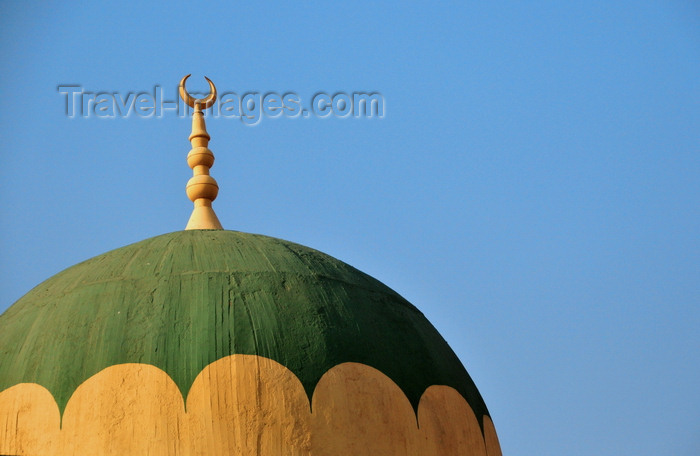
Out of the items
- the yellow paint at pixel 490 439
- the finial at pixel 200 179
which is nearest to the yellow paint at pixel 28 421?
the finial at pixel 200 179

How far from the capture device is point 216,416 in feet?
23.0

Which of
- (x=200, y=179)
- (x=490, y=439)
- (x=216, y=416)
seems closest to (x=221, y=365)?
(x=216, y=416)

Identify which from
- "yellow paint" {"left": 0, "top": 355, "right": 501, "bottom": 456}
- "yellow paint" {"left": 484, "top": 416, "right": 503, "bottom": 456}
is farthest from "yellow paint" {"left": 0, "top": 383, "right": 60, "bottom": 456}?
"yellow paint" {"left": 484, "top": 416, "right": 503, "bottom": 456}

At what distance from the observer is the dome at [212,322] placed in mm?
7266

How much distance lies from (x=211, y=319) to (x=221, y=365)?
1.40 feet

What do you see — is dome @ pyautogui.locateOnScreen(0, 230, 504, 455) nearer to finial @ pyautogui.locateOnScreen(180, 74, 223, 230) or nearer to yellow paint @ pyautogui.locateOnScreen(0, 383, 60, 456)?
yellow paint @ pyautogui.locateOnScreen(0, 383, 60, 456)

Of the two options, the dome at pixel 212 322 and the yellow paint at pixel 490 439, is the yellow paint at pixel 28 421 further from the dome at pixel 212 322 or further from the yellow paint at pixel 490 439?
the yellow paint at pixel 490 439

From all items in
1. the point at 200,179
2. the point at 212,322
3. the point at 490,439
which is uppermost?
the point at 200,179

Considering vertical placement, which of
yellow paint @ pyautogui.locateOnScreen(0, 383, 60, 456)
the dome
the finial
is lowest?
yellow paint @ pyautogui.locateOnScreen(0, 383, 60, 456)

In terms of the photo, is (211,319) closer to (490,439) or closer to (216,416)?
(216,416)

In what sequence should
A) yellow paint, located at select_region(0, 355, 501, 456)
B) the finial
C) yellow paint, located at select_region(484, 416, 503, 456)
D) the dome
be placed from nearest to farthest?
1. yellow paint, located at select_region(0, 355, 501, 456)
2. the dome
3. yellow paint, located at select_region(484, 416, 503, 456)
4. the finial

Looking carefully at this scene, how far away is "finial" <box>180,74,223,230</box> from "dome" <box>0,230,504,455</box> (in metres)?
0.90

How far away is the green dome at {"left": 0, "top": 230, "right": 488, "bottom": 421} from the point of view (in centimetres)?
729

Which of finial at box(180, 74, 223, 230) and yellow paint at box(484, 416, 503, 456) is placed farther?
finial at box(180, 74, 223, 230)
